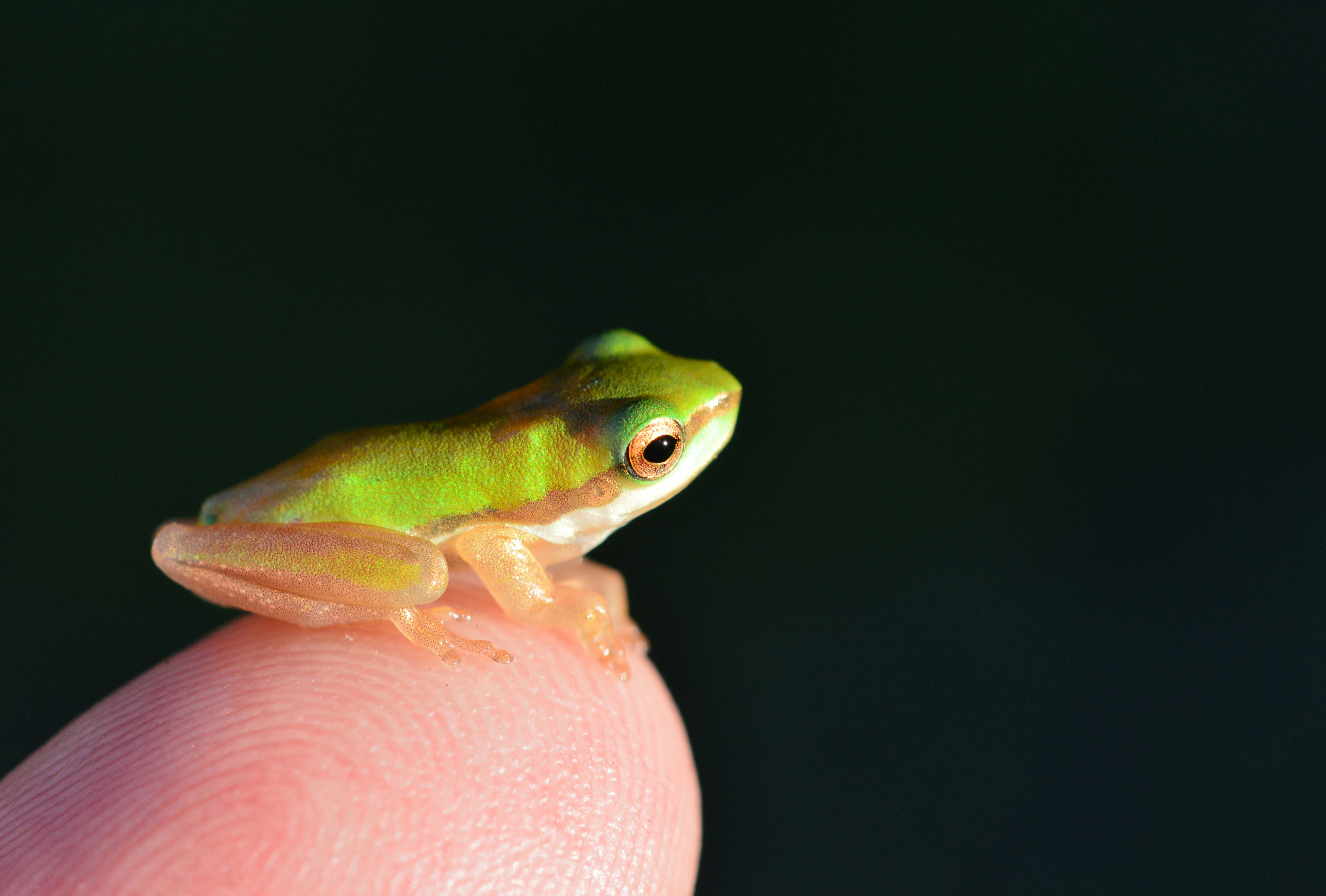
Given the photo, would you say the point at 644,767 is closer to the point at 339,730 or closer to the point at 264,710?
the point at 339,730

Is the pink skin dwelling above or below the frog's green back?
below

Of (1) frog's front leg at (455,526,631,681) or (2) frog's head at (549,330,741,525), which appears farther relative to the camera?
(1) frog's front leg at (455,526,631,681)

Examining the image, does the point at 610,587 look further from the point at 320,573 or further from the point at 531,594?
the point at 320,573

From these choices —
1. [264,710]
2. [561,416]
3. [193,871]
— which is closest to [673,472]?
[561,416]

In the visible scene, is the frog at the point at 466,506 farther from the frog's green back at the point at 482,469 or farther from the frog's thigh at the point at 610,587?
the frog's thigh at the point at 610,587

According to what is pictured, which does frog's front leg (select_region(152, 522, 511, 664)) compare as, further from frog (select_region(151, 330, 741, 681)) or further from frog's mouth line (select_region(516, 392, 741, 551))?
frog's mouth line (select_region(516, 392, 741, 551))

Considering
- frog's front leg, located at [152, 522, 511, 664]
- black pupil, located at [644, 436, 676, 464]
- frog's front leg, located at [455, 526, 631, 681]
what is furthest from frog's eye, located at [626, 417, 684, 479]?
frog's front leg, located at [152, 522, 511, 664]
